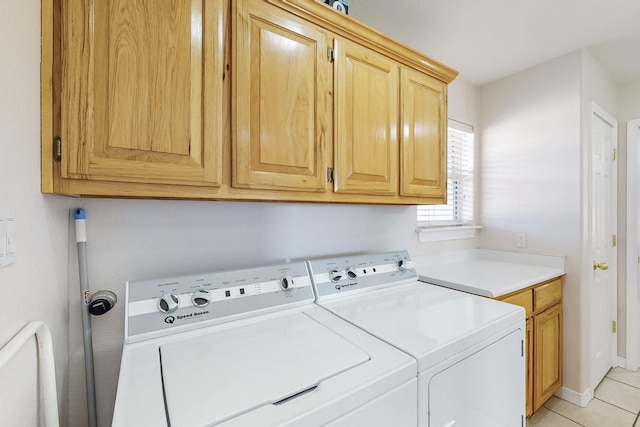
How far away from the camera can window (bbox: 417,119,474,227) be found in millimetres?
2461

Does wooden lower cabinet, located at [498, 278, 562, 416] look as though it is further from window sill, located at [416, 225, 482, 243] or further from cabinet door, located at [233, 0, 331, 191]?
cabinet door, located at [233, 0, 331, 191]

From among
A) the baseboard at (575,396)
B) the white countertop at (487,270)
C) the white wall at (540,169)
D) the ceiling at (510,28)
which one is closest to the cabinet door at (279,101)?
the ceiling at (510,28)

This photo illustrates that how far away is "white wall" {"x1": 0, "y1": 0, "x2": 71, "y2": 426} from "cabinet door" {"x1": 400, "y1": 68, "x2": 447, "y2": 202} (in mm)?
1404

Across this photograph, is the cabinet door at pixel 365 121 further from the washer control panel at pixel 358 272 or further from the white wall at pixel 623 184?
the white wall at pixel 623 184

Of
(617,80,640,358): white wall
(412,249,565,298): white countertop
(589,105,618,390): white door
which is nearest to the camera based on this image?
(412,249,565,298): white countertop

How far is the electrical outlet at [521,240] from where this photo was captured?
232 centimetres

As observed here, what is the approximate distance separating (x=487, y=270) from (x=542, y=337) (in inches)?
20.7

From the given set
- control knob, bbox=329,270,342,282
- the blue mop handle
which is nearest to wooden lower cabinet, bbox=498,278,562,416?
control knob, bbox=329,270,342,282

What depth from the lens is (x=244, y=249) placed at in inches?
53.8

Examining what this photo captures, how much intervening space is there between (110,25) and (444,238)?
7.70 ft

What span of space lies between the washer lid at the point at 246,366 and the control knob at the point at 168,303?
0.12 m

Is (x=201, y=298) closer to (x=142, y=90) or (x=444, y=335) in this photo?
(x=142, y=90)

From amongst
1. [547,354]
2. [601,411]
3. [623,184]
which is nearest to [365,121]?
[547,354]

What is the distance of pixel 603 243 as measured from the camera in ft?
7.55
